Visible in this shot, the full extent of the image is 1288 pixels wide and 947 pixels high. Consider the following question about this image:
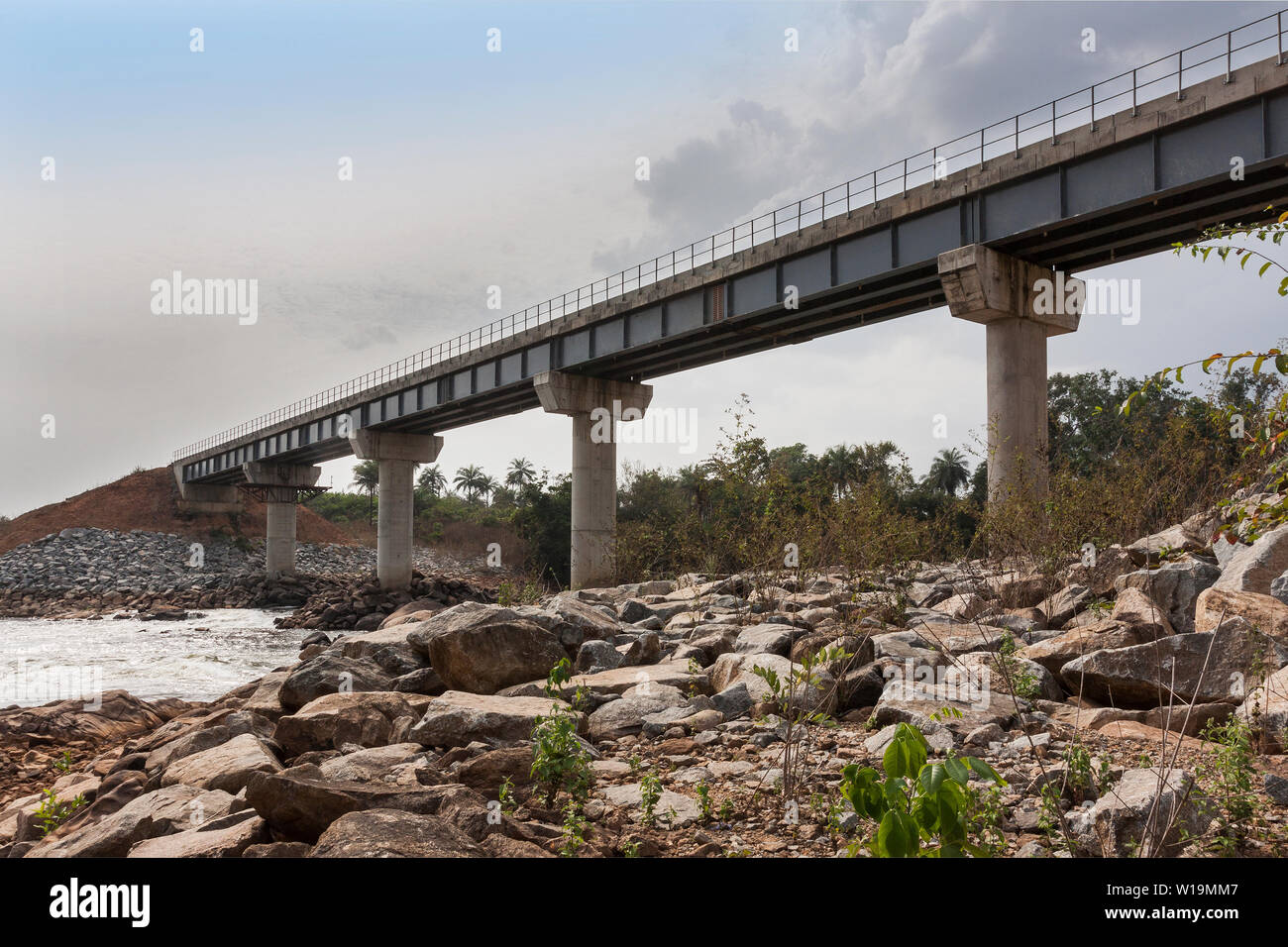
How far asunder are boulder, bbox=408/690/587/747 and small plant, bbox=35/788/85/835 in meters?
2.84

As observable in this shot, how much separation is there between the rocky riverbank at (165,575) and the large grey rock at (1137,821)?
33.9 m

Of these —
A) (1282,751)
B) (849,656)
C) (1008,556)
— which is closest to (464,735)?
(849,656)

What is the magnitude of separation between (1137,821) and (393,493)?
42190 millimetres

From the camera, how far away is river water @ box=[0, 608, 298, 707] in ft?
58.9

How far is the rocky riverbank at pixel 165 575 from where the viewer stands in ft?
140

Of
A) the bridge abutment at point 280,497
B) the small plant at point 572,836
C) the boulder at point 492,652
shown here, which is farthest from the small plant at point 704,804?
the bridge abutment at point 280,497

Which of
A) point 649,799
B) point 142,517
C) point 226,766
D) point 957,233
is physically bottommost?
point 226,766

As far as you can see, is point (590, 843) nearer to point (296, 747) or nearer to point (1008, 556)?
point (296, 747)

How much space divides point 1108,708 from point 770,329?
66.3 feet

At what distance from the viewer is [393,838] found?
13.4 feet

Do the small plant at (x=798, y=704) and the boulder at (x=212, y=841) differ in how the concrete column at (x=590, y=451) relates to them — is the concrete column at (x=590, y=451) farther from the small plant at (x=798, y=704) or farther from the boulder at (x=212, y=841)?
the boulder at (x=212, y=841)

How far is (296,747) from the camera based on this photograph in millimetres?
7984

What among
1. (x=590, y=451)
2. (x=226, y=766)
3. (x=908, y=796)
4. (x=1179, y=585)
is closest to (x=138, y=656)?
(x=590, y=451)

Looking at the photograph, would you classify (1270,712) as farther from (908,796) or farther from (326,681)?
(326,681)
